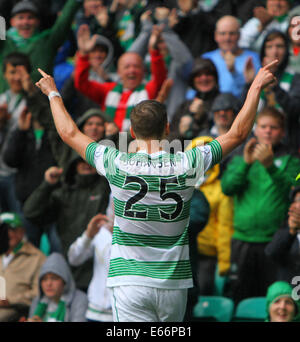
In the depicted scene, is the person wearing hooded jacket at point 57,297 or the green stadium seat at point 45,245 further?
the green stadium seat at point 45,245

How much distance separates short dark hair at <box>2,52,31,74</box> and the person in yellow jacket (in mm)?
2890

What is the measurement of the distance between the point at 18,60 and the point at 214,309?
404 cm

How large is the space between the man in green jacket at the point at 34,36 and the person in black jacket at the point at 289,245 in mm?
3797

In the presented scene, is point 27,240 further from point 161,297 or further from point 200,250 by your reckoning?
point 161,297

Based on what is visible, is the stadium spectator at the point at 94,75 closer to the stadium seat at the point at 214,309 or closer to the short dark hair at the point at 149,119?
the stadium seat at the point at 214,309

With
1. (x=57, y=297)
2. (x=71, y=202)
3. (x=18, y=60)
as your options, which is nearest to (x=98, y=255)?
(x=57, y=297)

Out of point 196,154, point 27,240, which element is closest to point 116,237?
point 196,154

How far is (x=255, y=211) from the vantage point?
833 centimetres

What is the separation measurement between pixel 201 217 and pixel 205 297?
164 cm

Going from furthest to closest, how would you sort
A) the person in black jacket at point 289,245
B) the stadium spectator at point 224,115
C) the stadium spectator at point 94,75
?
the stadium spectator at point 94,75
the stadium spectator at point 224,115
the person in black jacket at point 289,245

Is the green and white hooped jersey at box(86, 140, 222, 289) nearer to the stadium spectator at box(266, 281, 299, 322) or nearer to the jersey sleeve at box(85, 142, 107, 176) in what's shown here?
the jersey sleeve at box(85, 142, 107, 176)

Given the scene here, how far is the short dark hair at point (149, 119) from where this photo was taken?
550 cm

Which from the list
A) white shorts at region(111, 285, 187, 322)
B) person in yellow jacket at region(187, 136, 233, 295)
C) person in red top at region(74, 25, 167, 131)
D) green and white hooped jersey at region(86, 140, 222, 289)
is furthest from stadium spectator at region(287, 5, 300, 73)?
white shorts at region(111, 285, 187, 322)

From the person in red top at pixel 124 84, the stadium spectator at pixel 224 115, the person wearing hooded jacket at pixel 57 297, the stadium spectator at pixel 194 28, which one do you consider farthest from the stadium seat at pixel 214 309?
the stadium spectator at pixel 194 28
